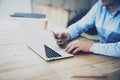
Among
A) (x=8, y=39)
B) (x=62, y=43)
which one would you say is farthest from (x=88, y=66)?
(x=8, y=39)

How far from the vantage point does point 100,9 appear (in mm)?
1552

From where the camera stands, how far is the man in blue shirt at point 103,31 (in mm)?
1176

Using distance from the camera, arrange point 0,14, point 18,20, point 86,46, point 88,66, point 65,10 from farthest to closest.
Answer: point 0,14
point 65,10
point 18,20
point 86,46
point 88,66

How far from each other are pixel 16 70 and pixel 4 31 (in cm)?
83

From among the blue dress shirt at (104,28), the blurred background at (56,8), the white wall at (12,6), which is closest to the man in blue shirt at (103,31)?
the blue dress shirt at (104,28)

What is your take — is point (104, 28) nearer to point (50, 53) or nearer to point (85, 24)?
point (85, 24)

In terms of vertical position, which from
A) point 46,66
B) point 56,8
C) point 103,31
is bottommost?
point 46,66

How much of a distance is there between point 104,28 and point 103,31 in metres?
0.03

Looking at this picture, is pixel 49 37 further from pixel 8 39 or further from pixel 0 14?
pixel 0 14

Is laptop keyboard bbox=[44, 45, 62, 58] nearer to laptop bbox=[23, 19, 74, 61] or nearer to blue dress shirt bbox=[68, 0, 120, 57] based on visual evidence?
laptop bbox=[23, 19, 74, 61]

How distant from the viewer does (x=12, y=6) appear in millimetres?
2824

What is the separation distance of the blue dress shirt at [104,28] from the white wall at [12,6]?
1548mm

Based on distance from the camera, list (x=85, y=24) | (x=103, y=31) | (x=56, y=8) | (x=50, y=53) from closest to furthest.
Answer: (x=50, y=53), (x=103, y=31), (x=85, y=24), (x=56, y=8)

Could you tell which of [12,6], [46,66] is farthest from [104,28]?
[12,6]
